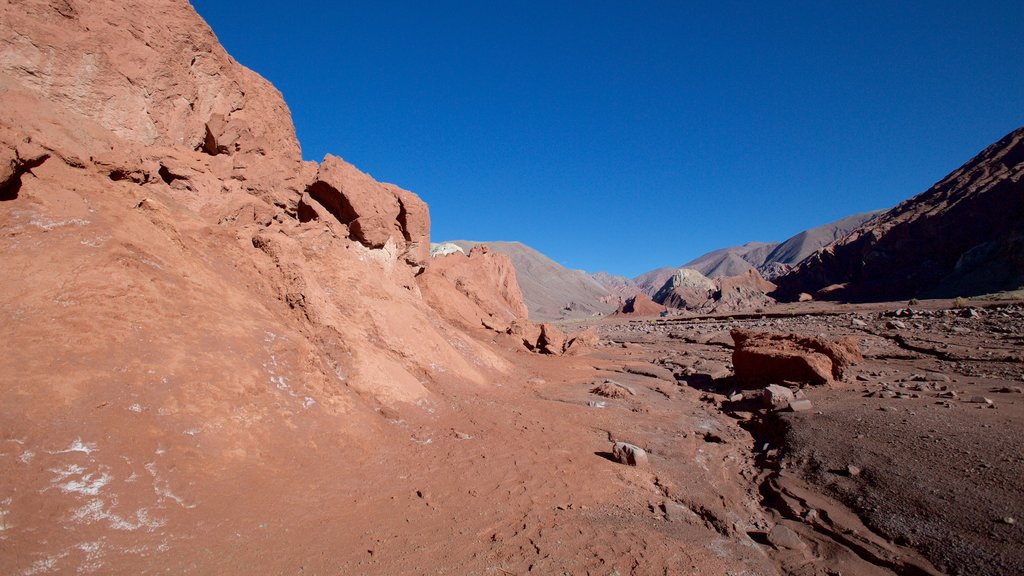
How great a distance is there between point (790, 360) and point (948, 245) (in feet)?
159

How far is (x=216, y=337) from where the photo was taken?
17.0 feet

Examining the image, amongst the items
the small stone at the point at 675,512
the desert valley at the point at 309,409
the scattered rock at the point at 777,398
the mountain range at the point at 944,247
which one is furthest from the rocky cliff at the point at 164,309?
the mountain range at the point at 944,247

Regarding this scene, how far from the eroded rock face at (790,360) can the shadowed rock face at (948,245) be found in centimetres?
3337

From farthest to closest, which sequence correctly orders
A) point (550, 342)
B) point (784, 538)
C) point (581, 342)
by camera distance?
1. point (581, 342)
2. point (550, 342)
3. point (784, 538)

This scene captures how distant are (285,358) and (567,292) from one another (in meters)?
119

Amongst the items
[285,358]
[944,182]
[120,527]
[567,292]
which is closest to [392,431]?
[285,358]

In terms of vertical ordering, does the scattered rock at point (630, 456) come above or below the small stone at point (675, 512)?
above

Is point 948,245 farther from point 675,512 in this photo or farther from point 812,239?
point 812,239

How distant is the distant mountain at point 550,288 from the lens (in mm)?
100875

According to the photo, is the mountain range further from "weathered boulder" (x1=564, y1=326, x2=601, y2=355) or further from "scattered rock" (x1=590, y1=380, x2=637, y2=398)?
"scattered rock" (x1=590, y1=380, x2=637, y2=398)

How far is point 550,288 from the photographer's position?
120m

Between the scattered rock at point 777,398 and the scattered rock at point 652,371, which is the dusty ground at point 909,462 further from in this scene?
the scattered rock at point 652,371

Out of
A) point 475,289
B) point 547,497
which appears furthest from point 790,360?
point 475,289

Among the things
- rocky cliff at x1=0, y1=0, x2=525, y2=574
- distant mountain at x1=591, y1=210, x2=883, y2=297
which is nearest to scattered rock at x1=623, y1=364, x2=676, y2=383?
rocky cliff at x1=0, y1=0, x2=525, y2=574
